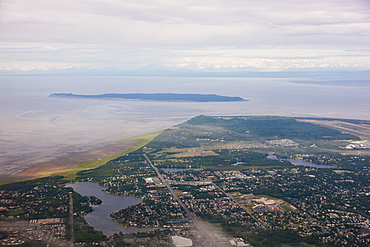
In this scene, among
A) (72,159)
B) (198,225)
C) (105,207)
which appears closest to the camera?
(198,225)

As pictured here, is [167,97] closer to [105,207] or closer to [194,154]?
[194,154]

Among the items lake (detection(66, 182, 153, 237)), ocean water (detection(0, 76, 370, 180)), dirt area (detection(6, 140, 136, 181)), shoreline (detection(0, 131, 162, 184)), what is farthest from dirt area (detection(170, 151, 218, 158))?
lake (detection(66, 182, 153, 237))

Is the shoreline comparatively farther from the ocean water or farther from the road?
the road

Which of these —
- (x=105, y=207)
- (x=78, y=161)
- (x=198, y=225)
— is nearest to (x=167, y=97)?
(x=78, y=161)

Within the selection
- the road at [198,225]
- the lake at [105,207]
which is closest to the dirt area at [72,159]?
the lake at [105,207]

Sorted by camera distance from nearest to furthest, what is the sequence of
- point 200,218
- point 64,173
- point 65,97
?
point 200,218, point 64,173, point 65,97

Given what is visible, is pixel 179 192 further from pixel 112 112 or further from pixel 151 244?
pixel 112 112

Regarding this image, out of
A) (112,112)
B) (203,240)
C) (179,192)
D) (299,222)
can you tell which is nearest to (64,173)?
(179,192)

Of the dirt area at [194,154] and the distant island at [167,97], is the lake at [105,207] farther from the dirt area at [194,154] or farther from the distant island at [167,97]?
the distant island at [167,97]
